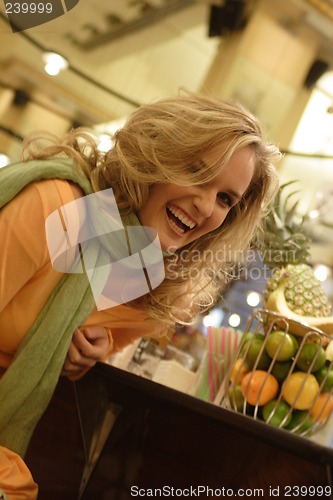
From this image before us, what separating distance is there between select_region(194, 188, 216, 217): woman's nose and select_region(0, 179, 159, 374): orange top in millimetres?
244

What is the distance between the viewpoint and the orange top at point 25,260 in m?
0.96

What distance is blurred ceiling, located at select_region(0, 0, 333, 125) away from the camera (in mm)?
4055

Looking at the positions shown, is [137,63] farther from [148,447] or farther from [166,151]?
[148,447]

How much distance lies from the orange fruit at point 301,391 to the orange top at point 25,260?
53 cm

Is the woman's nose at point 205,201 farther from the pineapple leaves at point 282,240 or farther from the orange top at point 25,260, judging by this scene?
the pineapple leaves at point 282,240

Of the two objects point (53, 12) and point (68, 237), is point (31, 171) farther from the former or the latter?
point (53, 12)

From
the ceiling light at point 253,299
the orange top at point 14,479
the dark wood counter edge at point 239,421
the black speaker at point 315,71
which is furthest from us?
the black speaker at point 315,71

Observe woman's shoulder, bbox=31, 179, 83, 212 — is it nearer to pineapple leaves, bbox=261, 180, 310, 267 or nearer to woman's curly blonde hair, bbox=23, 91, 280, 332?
woman's curly blonde hair, bbox=23, 91, 280, 332

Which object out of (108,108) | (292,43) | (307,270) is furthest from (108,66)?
(307,270)

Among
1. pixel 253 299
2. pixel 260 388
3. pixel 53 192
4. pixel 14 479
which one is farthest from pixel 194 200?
pixel 14 479

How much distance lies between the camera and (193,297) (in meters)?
1.34

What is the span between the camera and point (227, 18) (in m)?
4.27

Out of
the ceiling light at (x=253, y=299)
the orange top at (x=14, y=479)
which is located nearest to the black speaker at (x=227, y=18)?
the ceiling light at (x=253, y=299)

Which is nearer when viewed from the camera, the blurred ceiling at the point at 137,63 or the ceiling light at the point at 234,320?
the ceiling light at the point at 234,320
